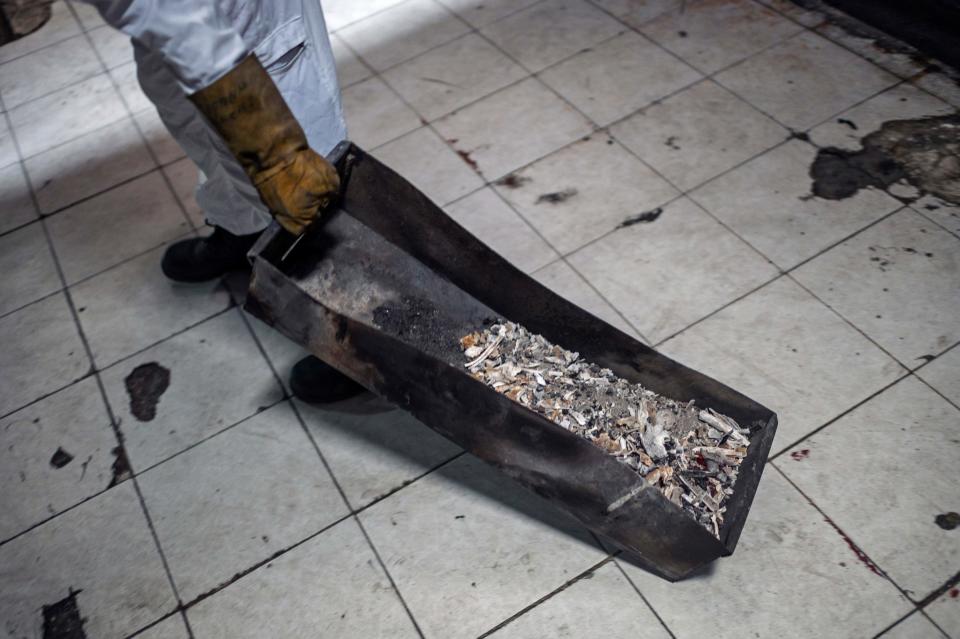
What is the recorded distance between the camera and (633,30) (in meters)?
2.87

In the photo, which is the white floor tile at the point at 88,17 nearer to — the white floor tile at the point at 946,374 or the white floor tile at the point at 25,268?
the white floor tile at the point at 25,268

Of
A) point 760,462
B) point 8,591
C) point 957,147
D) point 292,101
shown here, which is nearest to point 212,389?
point 8,591

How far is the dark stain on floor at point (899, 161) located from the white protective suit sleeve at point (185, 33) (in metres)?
1.74

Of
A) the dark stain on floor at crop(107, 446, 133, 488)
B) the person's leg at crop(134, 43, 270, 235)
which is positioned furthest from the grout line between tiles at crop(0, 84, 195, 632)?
the person's leg at crop(134, 43, 270, 235)

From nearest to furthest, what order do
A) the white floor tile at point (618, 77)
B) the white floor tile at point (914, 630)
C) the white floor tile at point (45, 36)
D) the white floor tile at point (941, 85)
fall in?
the white floor tile at point (914, 630), the white floor tile at point (941, 85), the white floor tile at point (618, 77), the white floor tile at point (45, 36)

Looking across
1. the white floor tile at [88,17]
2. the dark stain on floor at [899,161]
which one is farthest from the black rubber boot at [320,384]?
the white floor tile at [88,17]

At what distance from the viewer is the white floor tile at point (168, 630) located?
5.27ft

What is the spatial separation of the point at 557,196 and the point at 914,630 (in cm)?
149

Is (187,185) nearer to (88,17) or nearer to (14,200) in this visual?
(14,200)

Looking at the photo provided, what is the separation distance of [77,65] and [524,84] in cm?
207

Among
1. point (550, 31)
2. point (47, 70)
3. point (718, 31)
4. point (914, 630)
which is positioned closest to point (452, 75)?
point (550, 31)

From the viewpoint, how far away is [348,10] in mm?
3260

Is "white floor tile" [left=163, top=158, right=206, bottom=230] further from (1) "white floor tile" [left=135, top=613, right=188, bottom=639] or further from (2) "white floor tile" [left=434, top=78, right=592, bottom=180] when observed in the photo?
(1) "white floor tile" [left=135, top=613, right=188, bottom=639]

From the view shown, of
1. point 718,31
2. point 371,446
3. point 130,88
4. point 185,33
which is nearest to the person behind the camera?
point 185,33
